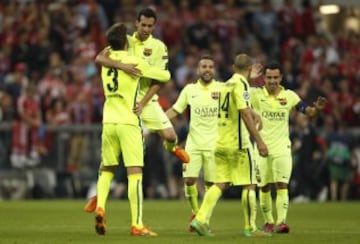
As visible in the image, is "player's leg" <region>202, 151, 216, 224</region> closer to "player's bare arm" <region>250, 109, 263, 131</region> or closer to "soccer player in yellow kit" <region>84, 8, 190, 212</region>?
"soccer player in yellow kit" <region>84, 8, 190, 212</region>

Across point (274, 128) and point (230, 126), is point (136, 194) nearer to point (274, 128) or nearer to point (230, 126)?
point (230, 126)

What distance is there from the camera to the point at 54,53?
1289 inches

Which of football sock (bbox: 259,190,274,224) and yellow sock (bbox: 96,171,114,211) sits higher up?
yellow sock (bbox: 96,171,114,211)

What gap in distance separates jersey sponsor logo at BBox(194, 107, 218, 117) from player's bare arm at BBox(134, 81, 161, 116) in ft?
9.75

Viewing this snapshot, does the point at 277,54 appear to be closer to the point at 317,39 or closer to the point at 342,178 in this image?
the point at 317,39

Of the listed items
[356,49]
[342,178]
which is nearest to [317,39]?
[356,49]

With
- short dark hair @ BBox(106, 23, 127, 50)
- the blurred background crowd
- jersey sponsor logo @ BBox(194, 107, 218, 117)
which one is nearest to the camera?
short dark hair @ BBox(106, 23, 127, 50)

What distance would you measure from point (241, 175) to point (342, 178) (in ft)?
46.4

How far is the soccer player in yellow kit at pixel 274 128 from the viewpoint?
1864cm

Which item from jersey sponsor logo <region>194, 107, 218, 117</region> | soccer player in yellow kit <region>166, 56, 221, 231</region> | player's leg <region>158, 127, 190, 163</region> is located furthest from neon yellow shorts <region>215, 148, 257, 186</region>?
jersey sponsor logo <region>194, 107, 218, 117</region>

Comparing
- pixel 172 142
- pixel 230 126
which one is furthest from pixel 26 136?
pixel 230 126

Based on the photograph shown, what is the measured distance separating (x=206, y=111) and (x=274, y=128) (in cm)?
195

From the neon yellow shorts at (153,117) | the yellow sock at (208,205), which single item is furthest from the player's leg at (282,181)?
the neon yellow shorts at (153,117)

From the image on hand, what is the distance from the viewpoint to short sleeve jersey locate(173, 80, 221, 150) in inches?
800
